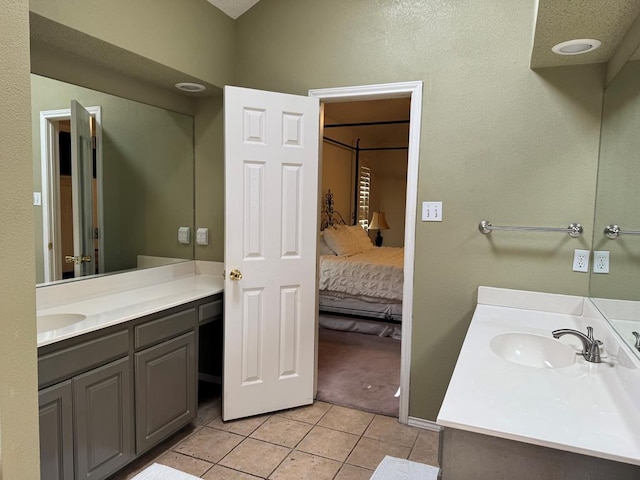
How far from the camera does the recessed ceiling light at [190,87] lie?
9.52 ft

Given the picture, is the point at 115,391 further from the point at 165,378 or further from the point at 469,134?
the point at 469,134

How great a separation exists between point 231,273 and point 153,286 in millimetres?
597

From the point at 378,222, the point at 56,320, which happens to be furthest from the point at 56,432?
the point at 378,222

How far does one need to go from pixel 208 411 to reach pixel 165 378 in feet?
2.24

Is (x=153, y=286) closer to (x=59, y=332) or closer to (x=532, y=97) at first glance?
(x=59, y=332)

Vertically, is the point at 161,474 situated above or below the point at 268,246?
below

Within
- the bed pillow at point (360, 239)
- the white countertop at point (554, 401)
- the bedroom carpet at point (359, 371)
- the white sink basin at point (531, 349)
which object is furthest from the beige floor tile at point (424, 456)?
the bed pillow at point (360, 239)

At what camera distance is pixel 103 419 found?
2.02 meters

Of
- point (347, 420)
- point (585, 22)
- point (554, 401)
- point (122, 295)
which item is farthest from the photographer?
point (347, 420)

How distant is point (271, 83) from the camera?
3.03 m

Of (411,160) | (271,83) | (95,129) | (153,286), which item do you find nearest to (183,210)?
(153,286)

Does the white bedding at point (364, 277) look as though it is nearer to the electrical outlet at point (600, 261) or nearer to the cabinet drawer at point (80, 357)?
the electrical outlet at point (600, 261)

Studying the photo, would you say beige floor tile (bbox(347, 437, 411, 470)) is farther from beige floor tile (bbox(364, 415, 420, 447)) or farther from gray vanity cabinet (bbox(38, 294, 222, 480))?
gray vanity cabinet (bbox(38, 294, 222, 480))

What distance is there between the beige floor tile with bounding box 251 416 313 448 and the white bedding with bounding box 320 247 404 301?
2.00m
